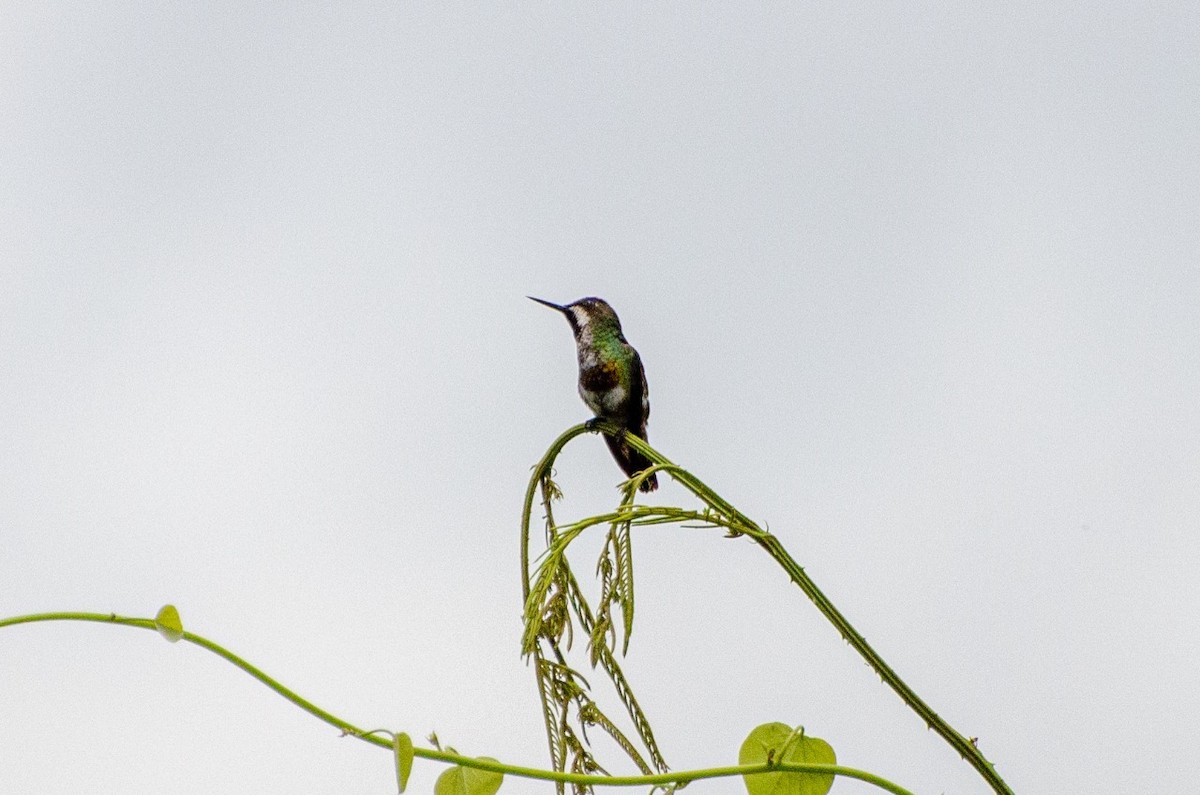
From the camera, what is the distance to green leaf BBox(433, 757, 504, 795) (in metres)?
1.75

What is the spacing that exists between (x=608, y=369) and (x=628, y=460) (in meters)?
0.80

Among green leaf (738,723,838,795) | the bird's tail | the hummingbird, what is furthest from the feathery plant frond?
the hummingbird

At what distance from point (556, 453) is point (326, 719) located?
37.7 inches

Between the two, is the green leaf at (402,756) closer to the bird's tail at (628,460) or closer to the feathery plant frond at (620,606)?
the feathery plant frond at (620,606)

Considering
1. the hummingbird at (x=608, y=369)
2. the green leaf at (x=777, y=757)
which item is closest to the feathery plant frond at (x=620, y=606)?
the green leaf at (x=777, y=757)

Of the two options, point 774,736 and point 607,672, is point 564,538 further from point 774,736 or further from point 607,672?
point 774,736

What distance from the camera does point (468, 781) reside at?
1.76m

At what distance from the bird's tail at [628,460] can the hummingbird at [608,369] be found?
0.02 meters

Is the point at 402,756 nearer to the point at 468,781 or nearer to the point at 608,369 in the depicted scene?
the point at 468,781

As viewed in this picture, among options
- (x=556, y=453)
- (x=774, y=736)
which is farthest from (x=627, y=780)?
(x=556, y=453)

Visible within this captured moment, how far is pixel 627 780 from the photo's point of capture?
1.72 m

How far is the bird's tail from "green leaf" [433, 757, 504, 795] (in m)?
3.90

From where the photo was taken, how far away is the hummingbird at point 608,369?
23.0 feet

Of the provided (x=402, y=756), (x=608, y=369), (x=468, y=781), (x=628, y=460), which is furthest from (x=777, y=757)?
(x=608, y=369)
